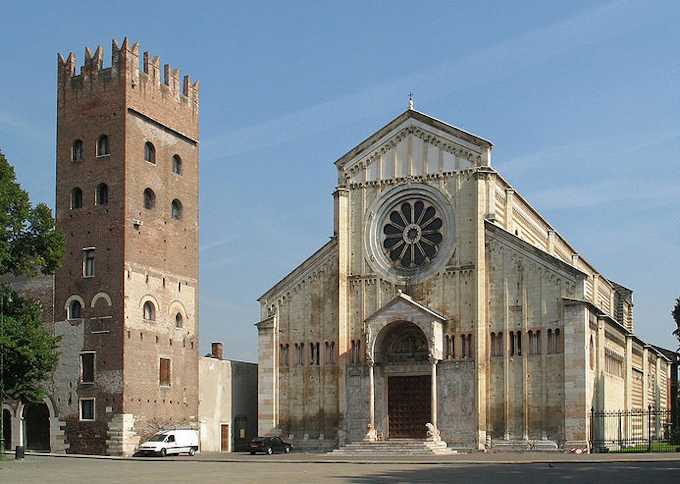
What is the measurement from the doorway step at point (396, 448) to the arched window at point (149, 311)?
11.1 metres

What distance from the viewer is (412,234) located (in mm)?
51062

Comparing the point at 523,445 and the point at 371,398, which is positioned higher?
the point at 371,398

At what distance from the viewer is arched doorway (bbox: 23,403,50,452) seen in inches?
2025

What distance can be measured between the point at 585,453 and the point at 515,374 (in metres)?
4.78

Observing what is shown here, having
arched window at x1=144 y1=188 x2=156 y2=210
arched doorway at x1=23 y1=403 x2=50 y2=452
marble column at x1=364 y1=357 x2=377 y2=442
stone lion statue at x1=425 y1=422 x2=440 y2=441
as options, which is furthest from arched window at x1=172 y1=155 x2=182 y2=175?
stone lion statue at x1=425 y1=422 x2=440 y2=441

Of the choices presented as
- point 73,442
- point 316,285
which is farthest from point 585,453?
point 73,442

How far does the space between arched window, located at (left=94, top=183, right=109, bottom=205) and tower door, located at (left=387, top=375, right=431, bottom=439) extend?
649 inches

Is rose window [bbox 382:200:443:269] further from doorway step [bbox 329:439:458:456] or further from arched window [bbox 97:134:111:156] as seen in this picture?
arched window [bbox 97:134:111:156]

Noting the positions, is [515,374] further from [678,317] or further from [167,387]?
[167,387]

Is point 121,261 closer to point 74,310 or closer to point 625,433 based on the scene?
point 74,310

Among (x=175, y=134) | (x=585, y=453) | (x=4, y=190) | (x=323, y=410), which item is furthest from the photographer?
(x=175, y=134)

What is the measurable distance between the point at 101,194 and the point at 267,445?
14734 mm

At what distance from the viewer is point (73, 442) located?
163 ft

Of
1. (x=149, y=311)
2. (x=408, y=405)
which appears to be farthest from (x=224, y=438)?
(x=408, y=405)
